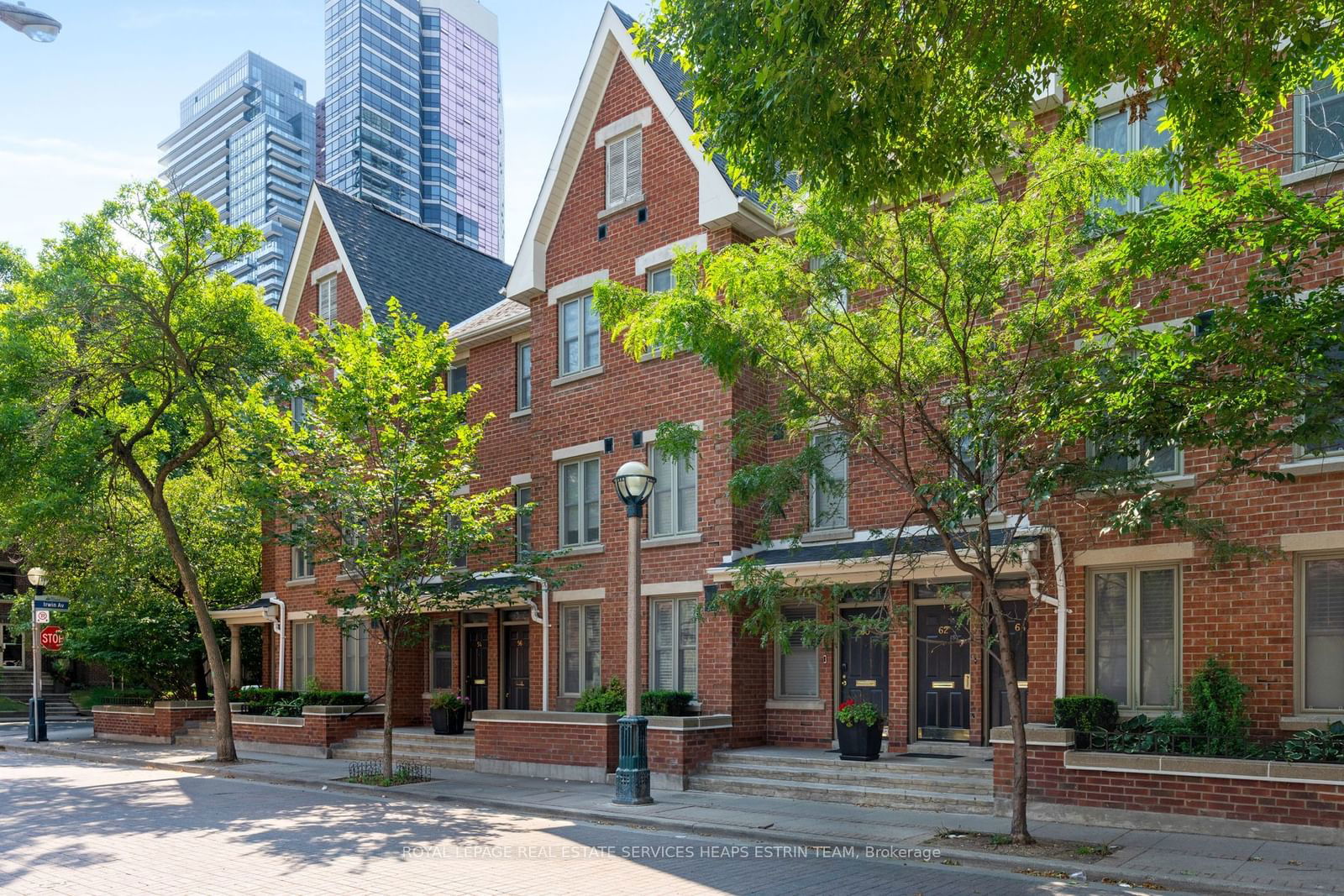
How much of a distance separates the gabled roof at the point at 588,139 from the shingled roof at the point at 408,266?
15.9ft

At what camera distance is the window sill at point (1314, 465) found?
12812mm

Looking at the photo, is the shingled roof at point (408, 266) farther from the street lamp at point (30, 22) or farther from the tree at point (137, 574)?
the street lamp at point (30, 22)

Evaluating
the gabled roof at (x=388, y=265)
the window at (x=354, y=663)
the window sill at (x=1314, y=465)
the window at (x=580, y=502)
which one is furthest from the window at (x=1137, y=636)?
→ the gabled roof at (x=388, y=265)

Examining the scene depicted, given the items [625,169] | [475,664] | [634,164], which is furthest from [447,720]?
[634,164]

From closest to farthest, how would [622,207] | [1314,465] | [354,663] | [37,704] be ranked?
[1314,465], [622,207], [354,663], [37,704]

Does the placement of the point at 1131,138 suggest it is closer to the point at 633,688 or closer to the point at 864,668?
the point at 864,668

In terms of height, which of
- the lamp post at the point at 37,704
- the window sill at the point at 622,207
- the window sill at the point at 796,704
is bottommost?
the lamp post at the point at 37,704

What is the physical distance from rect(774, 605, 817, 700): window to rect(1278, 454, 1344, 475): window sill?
7.69 metres

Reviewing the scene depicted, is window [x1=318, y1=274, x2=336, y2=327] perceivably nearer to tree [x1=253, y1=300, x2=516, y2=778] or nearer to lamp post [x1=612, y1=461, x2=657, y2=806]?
tree [x1=253, y1=300, x2=516, y2=778]

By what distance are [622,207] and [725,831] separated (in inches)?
483

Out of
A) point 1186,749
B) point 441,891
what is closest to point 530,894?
point 441,891

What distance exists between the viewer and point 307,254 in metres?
29.0

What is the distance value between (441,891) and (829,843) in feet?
14.8

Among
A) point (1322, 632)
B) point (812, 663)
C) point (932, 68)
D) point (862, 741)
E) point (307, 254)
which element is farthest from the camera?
point (307, 254)
